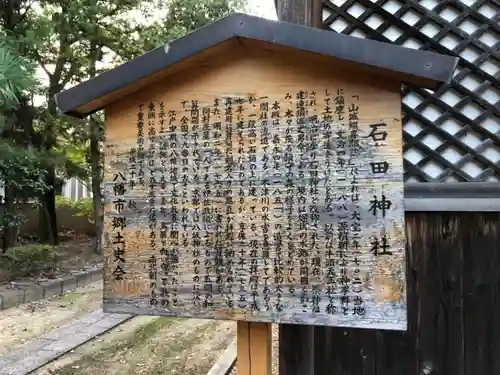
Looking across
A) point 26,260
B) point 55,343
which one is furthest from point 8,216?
point 55,343

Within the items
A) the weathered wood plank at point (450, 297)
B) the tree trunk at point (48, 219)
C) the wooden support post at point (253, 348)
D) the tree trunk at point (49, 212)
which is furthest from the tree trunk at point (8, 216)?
the weathered wood plank at point (450, 297)

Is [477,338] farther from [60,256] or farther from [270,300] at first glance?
[60,256]

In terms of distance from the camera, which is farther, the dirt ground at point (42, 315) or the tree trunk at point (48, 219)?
the tree trunk at point (48, 219)

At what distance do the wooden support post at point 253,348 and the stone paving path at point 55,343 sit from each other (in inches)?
145

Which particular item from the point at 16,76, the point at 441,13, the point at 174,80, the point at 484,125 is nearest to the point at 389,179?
the point at 174,80

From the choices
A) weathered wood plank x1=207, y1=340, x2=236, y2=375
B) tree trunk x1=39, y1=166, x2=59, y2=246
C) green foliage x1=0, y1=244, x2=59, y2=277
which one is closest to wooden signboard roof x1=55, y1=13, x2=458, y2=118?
weathered wood plank x1=207, y1=340, x2=236, y2=375

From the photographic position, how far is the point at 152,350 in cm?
591

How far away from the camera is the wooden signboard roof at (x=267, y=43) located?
195 cm

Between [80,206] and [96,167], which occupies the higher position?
[96,167]

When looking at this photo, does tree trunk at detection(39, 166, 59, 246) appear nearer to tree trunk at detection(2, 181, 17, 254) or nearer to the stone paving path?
tree trunk at detection(2, 181, 17, 254)

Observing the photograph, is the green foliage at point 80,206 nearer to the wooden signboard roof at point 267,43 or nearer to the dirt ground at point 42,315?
the dirt ground at point 42,315

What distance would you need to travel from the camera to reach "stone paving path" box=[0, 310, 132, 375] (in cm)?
529

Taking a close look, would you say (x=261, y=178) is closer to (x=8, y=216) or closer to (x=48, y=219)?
(x=8, y=216)

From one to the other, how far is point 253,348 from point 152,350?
12.8ft
